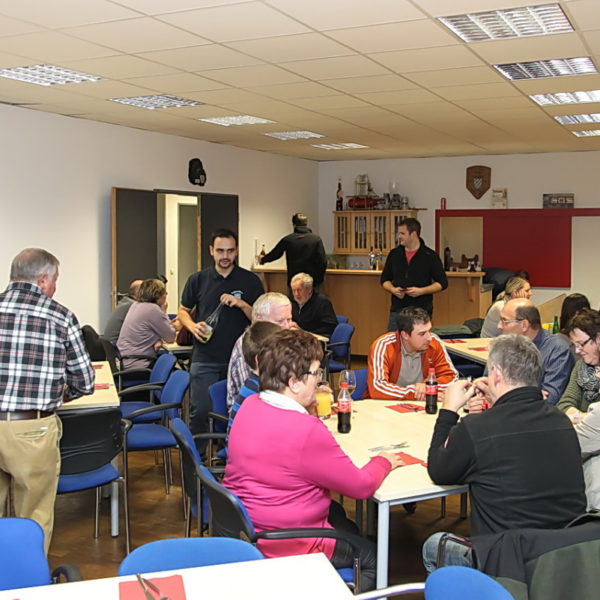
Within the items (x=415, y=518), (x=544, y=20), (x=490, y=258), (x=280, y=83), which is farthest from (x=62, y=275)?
(x=490, y=258)

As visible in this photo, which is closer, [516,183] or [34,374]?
[34,374]

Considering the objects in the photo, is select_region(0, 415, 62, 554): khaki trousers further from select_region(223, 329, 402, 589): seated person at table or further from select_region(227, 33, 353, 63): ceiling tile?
select_region(227, 33, 353, 63): ceiling tile

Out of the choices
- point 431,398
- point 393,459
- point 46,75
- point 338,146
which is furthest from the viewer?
point 338,146

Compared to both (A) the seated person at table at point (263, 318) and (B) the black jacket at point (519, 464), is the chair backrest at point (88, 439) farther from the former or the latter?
(B) the black jacket at point (519, 464)

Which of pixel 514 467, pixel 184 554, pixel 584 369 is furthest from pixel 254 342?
pixel 584 369

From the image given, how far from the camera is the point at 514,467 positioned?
275cm

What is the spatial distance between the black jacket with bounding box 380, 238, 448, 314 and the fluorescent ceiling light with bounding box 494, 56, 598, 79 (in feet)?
7.61

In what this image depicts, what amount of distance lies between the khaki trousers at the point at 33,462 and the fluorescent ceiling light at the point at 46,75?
283cm

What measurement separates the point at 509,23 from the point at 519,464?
8.79 feet

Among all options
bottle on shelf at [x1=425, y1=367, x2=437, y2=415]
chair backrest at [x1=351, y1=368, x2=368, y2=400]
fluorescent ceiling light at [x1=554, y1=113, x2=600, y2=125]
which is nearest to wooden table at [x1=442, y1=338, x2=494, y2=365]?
chair backrest at [x1=351, y1=368, x2=368, y2=400]

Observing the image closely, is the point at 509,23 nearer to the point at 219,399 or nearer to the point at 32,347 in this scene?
the point at 219,399

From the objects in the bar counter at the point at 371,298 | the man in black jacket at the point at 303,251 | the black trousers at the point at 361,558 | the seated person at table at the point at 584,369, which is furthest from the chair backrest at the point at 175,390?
the bar counter at the point at 371,298

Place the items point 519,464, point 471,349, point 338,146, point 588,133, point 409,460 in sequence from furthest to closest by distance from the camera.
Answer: point 338,146, point 588,133, point 471,349, point 409,460, point 519,464

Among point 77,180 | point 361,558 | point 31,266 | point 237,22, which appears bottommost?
point 361,558
